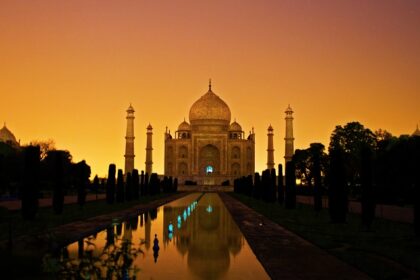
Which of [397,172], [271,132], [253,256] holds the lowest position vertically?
[253,256]

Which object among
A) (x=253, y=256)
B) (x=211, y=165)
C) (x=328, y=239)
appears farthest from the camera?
(x=211, y=165)

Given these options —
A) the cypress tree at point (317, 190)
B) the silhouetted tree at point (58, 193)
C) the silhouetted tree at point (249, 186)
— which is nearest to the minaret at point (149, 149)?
the silhouetted tree at point (249, 186)

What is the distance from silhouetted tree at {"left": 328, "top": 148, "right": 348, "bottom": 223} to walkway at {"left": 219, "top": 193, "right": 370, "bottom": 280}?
131 inches

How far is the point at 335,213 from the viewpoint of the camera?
14570 mm

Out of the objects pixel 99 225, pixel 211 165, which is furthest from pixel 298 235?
pixel 211 165

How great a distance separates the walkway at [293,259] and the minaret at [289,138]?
137 ft

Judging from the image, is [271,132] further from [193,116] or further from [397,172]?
[397,172]

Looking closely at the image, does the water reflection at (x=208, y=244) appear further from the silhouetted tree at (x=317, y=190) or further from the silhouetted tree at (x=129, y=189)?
the silhouetted tree at (x=129, y=189)

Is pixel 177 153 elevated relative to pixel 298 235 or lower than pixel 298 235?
elevated

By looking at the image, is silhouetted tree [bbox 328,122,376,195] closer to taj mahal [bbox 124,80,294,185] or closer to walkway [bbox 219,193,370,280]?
taj mahal [bbox 124,80,294,185]

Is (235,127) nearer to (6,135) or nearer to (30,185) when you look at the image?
(6,135)

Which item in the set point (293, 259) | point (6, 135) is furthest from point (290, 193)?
point (6, 135)

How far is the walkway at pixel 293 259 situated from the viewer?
6.58 metres

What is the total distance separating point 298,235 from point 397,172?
1163cm
